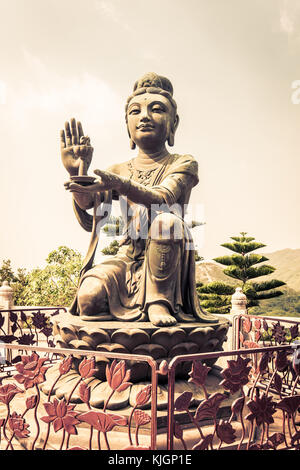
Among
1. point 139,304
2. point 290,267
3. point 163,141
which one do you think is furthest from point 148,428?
point 290,267

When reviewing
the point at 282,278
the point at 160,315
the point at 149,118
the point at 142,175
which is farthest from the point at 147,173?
the point at 282,278

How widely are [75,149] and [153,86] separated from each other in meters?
1.08

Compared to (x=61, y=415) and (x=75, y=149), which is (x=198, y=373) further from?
(x=75, y=149)

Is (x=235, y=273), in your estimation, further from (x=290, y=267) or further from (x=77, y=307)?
(x=290, y=267)

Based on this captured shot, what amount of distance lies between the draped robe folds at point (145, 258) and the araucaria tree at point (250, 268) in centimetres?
982

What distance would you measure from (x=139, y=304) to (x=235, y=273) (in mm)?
10460

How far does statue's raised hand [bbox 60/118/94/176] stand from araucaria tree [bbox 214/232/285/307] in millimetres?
10338

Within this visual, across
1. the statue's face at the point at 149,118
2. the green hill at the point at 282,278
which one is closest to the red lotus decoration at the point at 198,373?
the statue's face at the point at 149,118

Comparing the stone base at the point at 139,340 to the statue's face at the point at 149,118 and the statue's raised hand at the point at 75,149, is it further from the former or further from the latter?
the statue's face at the point at 149,118

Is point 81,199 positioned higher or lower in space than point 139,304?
higher

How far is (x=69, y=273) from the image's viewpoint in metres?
Answer: 11.1

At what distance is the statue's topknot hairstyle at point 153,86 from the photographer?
3648mm

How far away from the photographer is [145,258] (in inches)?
125

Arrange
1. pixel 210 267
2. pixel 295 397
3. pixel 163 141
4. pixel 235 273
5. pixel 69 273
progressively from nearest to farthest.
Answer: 1. pixel 295 397
2. pixel 163 141
3. pixel 69 273
4. pixel 235 273
5. pixel 210 267
